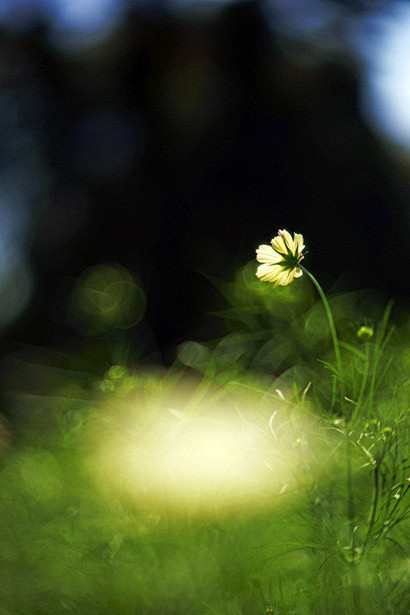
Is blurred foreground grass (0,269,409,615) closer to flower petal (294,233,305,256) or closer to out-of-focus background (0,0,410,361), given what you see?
flower petal (294,233,305,256)

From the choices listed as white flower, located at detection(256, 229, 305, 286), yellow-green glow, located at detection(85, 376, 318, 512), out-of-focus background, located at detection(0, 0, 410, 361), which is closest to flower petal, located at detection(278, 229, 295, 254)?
white flower, located at detection(256, 229, 305, 286)

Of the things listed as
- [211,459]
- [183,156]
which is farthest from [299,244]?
[183,156]

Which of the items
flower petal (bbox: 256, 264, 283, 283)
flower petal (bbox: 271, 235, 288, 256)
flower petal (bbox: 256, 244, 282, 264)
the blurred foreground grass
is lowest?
the blurred foreground grass

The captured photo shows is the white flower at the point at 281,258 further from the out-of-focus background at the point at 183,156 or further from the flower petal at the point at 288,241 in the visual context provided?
the out-of-focus background at the point at 183,156

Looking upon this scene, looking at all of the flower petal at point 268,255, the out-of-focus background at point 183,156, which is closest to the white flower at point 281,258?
the flower petal at point 268,255

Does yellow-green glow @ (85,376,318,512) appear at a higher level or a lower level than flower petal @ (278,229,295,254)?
lower

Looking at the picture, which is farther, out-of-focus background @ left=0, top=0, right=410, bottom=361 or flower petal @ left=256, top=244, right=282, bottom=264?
out-of-focus background @ left=0, top=0, right=410, bottom=361

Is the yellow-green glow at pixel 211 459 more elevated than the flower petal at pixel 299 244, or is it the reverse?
the flower petal at pixel 299 244
